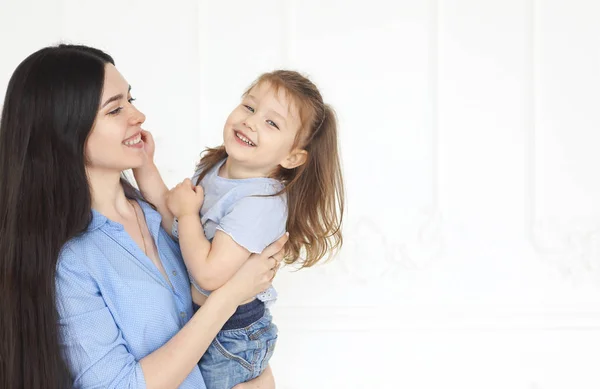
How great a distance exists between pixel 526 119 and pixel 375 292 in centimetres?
103

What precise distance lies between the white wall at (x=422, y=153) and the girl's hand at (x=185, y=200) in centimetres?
122

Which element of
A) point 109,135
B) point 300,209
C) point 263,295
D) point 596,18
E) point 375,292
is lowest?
point 375,292

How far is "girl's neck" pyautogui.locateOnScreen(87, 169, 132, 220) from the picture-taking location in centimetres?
199

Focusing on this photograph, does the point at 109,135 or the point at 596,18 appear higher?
the point at 596,18

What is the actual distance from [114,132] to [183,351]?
1.90ft

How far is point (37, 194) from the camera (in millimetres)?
1848

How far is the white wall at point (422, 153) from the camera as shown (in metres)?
3.31

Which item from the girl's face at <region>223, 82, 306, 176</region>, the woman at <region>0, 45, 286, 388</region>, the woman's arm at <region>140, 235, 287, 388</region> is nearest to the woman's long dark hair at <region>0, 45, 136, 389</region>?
the woman at <region>0, 45, 286, 388</region>

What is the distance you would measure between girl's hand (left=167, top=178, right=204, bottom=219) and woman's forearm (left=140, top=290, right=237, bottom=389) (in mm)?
261

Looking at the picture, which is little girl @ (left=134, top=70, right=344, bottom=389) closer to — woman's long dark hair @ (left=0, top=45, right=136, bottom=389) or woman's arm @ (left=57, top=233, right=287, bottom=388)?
woman's arm @ (left=57, top=233, right=287, bottom=388)

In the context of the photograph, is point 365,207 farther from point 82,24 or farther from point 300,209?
point 82,24

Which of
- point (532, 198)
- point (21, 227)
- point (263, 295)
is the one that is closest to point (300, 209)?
point (263, 295)

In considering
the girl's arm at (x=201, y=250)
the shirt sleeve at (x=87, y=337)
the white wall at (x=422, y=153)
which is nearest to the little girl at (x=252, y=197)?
the girl's arm at (x=201, y=250)

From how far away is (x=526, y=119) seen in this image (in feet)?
11.0
